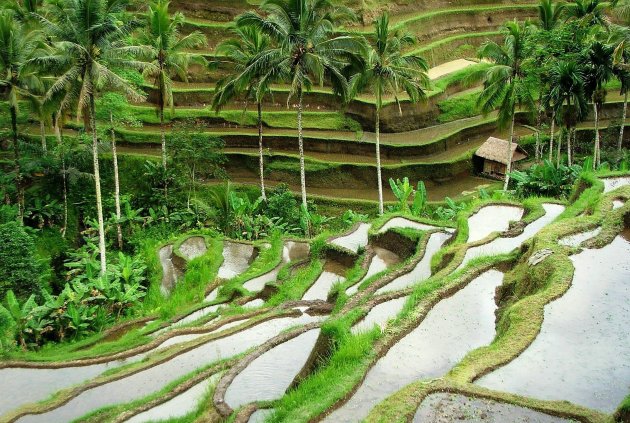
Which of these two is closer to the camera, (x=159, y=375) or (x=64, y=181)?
(x=159, y=375)

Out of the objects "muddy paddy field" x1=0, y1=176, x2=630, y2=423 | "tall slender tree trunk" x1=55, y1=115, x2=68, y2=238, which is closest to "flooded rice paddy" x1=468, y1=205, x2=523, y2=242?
"muddy paddy field" x1=0, y1=176, x2=630, y2=423

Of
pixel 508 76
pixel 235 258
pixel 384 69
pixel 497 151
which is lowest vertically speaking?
pixel 235 258

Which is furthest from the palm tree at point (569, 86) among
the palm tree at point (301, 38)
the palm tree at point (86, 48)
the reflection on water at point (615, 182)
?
the palm tree at point (86, 48)

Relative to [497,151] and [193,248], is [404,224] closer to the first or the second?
[193,248]

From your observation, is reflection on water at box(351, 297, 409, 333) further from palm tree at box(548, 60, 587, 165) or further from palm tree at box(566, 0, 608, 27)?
palm tree at box(566, 0, 608, 27)

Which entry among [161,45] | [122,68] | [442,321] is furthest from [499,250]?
[161,45]

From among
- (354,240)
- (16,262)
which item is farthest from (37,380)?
(354,240)
